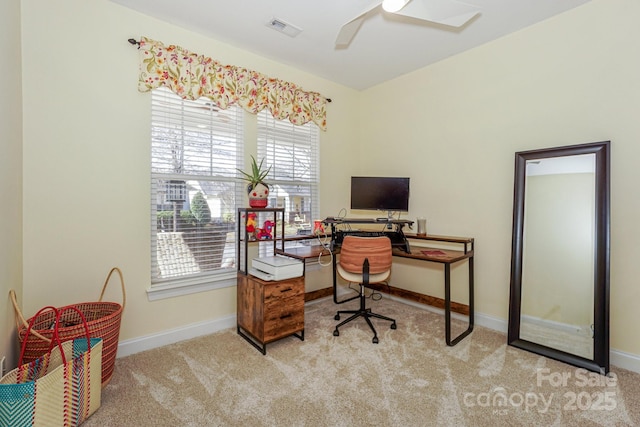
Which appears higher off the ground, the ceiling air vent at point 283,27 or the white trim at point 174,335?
the ceiling air vent at point 283,27

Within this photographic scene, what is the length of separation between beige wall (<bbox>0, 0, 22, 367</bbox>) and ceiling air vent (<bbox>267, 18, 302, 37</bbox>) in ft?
5.16

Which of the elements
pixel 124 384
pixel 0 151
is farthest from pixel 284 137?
pixel 124 384

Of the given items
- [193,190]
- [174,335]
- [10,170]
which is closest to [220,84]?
[193,190]

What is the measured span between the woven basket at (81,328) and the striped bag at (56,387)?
68mm

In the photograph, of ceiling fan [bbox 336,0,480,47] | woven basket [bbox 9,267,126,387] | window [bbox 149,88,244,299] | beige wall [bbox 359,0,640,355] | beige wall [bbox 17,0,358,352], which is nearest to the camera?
woven basket [bbox 9,267,126,387]

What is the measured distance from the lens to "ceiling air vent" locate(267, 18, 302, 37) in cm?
239

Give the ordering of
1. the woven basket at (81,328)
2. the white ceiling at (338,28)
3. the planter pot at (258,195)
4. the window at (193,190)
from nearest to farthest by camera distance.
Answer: the woven basket at (81,328), the white ceiling at (338,28), the window at (193,190), the planter pot at (258,195)

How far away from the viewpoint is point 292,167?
3.28 metres

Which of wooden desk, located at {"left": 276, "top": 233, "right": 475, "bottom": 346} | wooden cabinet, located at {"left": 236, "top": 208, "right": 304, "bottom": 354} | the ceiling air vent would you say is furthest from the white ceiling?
wooden desk, located at {"left": 276, "top": 233, "right": 475, "bottom": 346}

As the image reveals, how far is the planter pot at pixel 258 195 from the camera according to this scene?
104 inches

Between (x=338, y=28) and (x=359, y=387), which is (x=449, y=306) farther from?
(x=338, y=28)

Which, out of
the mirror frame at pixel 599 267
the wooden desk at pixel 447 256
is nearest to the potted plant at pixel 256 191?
the wooden desk at pixel 447 256

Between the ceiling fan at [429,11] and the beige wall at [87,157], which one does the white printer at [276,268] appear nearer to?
the beige wall at [87,157]

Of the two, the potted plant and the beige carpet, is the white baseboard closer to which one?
the beige carpet
